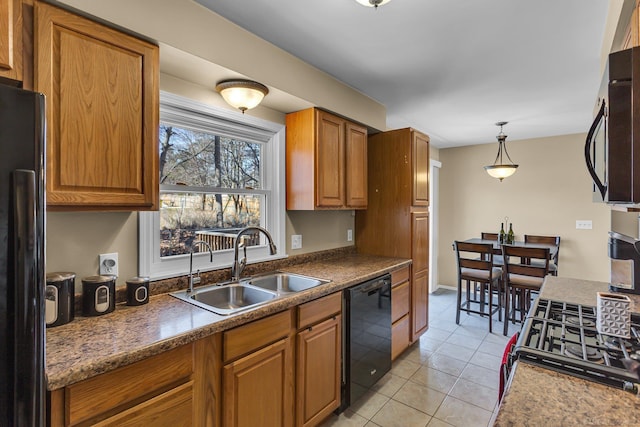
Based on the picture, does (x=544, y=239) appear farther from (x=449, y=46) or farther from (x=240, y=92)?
(x=240, y=92)

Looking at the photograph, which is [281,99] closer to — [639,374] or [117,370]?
[117,370]

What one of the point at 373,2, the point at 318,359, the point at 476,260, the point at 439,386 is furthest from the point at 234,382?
the point at 476,260

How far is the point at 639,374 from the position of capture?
2.73 feet

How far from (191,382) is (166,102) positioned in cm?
149

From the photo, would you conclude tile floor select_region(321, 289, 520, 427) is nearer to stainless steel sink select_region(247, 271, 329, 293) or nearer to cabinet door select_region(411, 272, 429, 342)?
cabinet door select_region(411, 272, 429, 342)

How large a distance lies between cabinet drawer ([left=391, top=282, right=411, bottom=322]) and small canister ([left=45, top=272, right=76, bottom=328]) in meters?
2.13

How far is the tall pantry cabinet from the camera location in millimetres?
2920

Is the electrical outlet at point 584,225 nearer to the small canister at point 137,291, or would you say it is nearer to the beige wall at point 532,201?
the beige wall at point 532,201

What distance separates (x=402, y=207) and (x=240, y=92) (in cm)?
178

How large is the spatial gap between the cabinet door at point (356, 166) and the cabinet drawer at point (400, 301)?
0.81m

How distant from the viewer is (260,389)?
5.02ft

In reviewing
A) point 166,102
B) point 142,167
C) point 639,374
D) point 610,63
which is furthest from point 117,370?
point 610,63

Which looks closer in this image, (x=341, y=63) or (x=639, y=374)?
(x=639, y=374)

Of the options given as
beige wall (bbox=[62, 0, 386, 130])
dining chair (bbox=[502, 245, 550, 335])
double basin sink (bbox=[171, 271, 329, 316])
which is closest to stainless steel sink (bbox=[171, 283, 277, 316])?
double basin sink (bbox=[171, 271, 329, 316])
